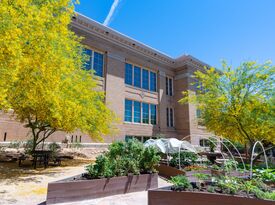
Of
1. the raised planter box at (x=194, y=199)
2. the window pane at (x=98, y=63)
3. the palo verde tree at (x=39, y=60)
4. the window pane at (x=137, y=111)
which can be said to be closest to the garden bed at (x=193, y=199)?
the raised planter box at (x=194, y=199)

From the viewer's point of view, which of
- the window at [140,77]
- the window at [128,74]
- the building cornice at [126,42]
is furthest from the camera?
the window at [140,77]

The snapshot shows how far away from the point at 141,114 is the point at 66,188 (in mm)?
20375

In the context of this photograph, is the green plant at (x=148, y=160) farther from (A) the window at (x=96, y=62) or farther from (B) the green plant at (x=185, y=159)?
(A) the window at (x=96, y=62)

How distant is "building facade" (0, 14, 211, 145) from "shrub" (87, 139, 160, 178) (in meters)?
12.0

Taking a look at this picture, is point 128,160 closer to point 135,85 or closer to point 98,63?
point 98,63

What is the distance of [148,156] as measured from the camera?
8.57 metres

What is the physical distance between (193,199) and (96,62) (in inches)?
782

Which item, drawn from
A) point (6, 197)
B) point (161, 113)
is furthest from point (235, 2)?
point (161, 113)

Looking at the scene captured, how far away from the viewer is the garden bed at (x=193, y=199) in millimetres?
4625

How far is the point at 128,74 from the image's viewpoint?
2592 cm

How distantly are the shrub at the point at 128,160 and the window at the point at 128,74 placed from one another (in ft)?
55.9

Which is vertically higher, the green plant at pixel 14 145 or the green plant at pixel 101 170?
the green plant at pixel 14 145

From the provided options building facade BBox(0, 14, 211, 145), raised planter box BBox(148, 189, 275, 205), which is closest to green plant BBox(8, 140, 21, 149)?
building facade BBox(0, 14, 211, 145)

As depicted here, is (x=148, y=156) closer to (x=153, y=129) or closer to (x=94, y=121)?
(x=94, y=121)
